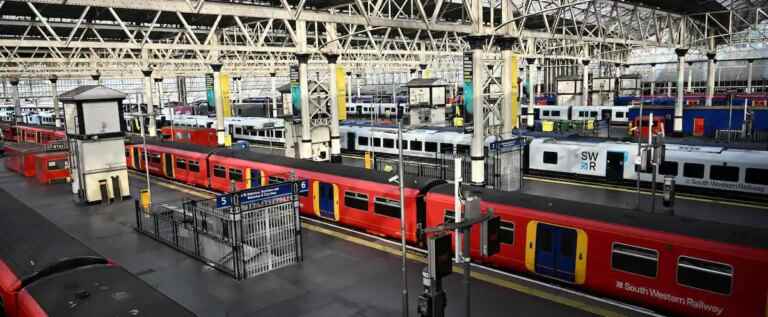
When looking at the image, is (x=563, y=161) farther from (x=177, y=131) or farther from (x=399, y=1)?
(x=177, y=131)

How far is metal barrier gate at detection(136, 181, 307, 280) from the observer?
44.0ft

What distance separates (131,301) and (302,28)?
1942cm

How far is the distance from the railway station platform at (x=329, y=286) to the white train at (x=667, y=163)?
12632 millimetres

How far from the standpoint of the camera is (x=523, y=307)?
11500mm

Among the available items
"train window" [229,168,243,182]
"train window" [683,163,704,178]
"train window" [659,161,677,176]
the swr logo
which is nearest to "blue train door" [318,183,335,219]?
"train window" [229,168,243,182]

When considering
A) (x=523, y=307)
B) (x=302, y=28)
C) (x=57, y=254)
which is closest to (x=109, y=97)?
(x=302, y=28)

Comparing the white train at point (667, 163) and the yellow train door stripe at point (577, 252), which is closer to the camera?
the yellow train door stripe at point (577, 252)

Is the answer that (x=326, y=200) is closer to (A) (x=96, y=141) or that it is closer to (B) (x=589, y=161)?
(A) (x=96, y=141)

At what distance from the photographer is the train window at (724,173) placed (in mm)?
→ 20641

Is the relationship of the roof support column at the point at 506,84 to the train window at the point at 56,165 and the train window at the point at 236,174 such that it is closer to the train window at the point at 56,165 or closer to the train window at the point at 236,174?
the train window at the point at 236,174

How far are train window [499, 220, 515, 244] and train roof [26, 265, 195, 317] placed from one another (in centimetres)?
810

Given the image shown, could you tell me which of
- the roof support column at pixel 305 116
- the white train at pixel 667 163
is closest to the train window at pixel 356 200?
the roof support column at pixel 305 116

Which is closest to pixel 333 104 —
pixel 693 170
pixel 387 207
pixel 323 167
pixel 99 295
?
pixel 323 167

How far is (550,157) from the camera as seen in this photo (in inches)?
1035
